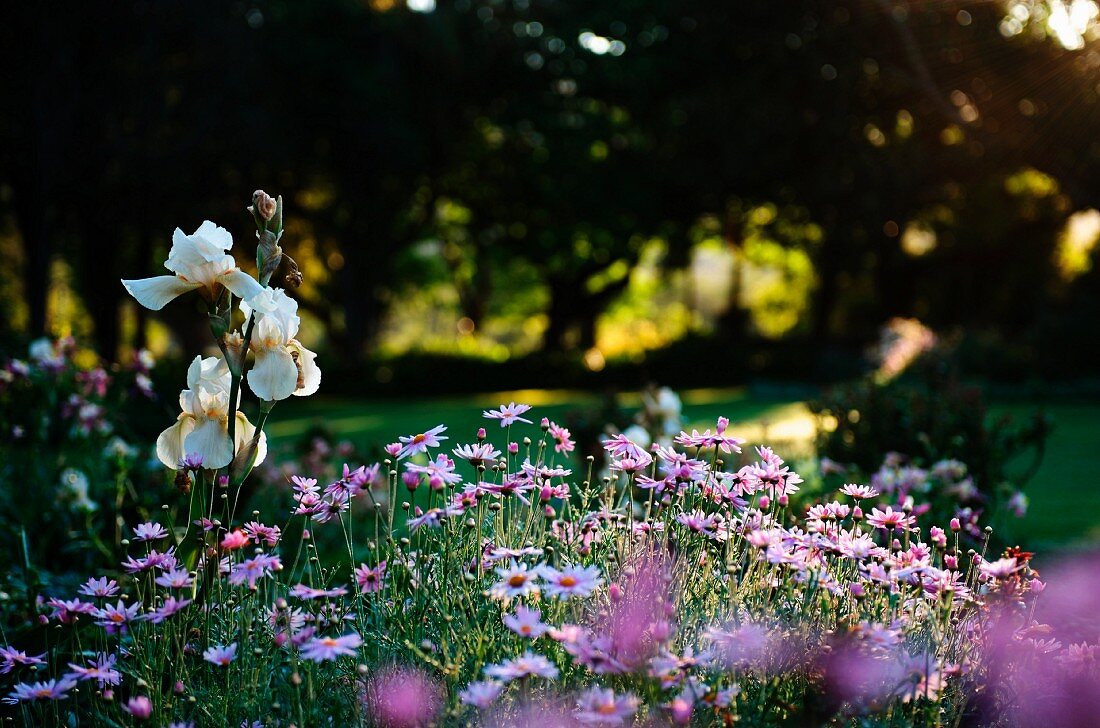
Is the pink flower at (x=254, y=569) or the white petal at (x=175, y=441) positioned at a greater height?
the white petal at (x=175, y=441)

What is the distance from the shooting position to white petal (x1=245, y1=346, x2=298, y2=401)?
2252 mm

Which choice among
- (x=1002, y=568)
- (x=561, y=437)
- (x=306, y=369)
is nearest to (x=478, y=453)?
(x=561, y=437)

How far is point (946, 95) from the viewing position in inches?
668

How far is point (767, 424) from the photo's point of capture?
6523 mm

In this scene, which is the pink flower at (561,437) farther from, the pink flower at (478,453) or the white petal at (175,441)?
the white petal at (175,441)

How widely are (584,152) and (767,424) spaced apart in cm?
1592

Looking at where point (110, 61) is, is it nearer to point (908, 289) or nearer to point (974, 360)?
point (974, 360)

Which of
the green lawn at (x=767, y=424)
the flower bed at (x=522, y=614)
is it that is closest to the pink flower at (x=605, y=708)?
the flower bed at (x=522, y=614)

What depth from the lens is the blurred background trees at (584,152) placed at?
14.6 meters

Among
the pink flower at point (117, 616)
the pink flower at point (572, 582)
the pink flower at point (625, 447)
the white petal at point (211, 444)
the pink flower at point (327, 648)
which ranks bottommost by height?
the pink flower at point (117, 616)

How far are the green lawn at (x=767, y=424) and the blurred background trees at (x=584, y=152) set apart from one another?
2422mm

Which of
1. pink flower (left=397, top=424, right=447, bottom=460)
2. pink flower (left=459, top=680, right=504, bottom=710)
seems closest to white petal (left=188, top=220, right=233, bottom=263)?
pink flower (left=397, top=424, right=447, bottom=460)

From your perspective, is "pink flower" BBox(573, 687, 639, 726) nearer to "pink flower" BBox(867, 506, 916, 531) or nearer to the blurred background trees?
"pink flower" BBox(867, 506, 916, 531)

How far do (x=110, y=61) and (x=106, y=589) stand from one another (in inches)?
508
